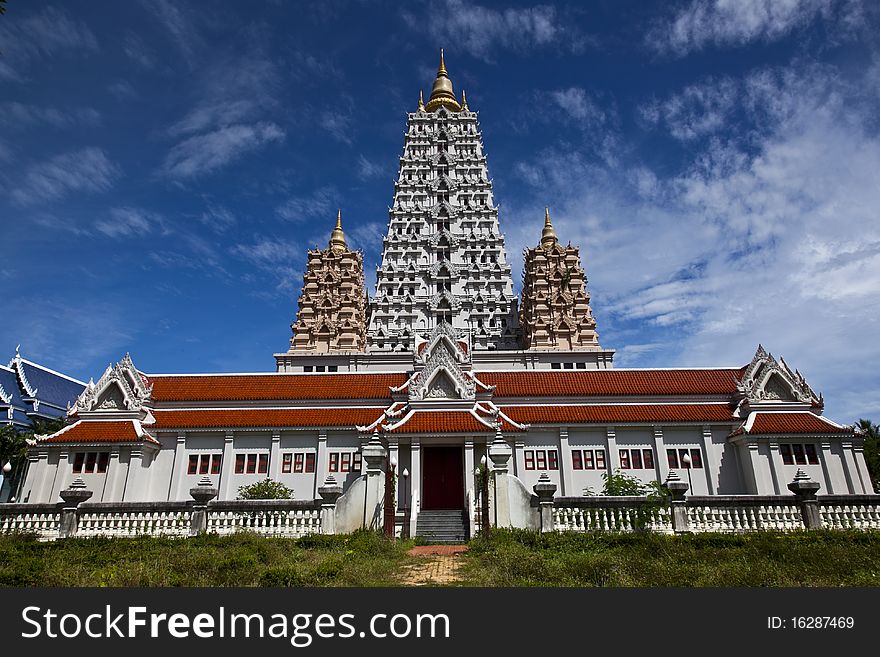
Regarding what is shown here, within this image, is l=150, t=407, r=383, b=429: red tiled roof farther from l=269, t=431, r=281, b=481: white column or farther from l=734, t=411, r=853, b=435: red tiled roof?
l=734, t=411, r=853, b=435: red tiled roof

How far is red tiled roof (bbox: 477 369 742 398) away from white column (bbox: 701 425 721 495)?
3041 mm

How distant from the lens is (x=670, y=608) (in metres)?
7.89

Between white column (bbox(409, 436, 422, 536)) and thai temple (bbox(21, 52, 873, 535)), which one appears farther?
thai temple (bbox(21, 52, 873, 535))

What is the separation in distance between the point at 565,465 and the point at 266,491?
631 inches

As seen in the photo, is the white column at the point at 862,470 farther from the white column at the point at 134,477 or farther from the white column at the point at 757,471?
the white column at the point at 134,477

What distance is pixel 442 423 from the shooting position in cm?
2541

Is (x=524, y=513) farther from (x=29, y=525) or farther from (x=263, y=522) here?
(x=29, y=525)

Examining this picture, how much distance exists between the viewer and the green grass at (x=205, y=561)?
11398 mm

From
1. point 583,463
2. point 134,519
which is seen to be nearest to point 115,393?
point 134,519

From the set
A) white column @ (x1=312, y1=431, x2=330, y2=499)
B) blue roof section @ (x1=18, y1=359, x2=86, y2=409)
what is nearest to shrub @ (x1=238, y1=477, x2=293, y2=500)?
white column @ (x1=312, y1=431, x2=330, y2=499)

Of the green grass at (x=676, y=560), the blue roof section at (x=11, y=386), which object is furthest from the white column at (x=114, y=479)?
the blue roof section at (x=11, y=386)

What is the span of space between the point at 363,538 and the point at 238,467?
627 inches

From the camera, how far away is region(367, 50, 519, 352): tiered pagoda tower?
57.1 metres

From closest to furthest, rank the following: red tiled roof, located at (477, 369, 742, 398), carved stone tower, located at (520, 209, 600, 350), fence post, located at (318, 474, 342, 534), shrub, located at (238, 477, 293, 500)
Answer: fence post, located at (318, 474, 342, 534)
shrub, located at (238, 477, 293, 500)
red tiled roof, located at (477, 369, 742, 398)
carved stone tower, located at (520, 209, 600, 350)
